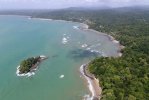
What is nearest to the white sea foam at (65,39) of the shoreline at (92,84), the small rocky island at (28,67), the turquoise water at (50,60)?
the turquoise water at (50,60)

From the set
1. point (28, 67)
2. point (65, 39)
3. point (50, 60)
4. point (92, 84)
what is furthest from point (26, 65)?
point (65, 39)

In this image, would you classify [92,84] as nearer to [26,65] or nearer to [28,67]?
[28,67]

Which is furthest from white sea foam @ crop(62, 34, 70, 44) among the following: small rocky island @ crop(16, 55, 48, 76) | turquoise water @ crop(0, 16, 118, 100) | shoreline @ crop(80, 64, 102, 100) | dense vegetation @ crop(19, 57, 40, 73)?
shoreline @ crop(80, 64, 102, 100)

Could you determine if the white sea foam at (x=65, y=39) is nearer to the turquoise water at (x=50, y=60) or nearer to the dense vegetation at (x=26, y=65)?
the turquoise water at (x=50, y=60)

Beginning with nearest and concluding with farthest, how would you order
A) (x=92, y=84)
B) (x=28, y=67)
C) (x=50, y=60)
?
(x=92, y=84)
(x=28, y=67)
(x=50, y=60)

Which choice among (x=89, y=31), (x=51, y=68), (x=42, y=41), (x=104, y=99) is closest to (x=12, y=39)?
(x=42, y=41)

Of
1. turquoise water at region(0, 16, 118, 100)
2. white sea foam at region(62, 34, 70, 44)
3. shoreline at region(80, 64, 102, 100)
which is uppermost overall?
shoreline at region(80, 64, 102, 100)

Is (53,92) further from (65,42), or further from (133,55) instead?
(65,42)

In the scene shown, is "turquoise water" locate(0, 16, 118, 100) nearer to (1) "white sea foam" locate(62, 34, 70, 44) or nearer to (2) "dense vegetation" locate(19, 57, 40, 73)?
(1) "white sea foam" locate(62, 34, 70, 44)
